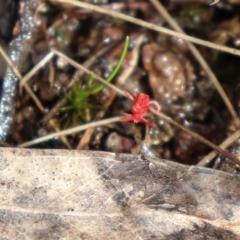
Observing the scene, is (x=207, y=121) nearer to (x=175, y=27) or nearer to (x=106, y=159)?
(x=175, y=27)

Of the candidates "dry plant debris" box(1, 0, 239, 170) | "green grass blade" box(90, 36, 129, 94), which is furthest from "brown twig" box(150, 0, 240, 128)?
"green grass blade" box(90, 36, 129, 94)

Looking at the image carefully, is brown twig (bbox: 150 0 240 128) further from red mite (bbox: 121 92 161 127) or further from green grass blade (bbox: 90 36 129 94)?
red mite (bbox: 121 92 161 127)

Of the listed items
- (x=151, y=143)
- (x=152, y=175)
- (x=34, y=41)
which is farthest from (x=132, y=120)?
(x=34, y=41)

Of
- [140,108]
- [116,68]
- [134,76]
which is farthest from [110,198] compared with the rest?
[134,76]

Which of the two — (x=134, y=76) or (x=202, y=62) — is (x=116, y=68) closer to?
(x=134, y=76)

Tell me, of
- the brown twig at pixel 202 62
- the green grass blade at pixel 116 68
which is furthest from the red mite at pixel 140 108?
the brown twig at pixel 202 62

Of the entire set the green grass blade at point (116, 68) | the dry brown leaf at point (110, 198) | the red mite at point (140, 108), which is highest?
the green grass blade at point (116, 68)

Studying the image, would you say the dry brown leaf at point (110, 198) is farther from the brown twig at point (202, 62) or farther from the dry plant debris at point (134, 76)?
the brown twig at point (202, 62)

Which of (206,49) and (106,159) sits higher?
(206,49)
